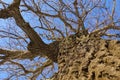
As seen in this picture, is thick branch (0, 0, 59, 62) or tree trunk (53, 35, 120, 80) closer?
tree trunk (53, 35, 120, 80)

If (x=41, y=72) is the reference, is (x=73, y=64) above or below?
above

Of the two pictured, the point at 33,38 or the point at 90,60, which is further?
the point at 33,38

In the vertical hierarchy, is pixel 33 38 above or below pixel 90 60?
above

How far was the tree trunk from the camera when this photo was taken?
2.37 metres

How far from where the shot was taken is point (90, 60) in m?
2.93

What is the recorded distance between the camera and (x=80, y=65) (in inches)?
117

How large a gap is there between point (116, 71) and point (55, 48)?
10.7 feet

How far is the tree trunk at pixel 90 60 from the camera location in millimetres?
2373

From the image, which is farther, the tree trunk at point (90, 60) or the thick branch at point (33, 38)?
the thick branch at point (33, 38)

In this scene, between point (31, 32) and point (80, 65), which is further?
point (31, 32)

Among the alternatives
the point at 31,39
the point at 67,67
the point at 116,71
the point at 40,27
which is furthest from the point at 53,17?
the point at 116,71

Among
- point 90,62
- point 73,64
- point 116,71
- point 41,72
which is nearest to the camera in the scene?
point 116,71

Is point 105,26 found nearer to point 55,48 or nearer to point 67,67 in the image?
point 55,48

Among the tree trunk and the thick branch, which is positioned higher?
the thick branch
